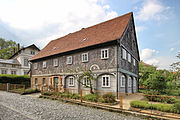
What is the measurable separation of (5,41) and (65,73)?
4597cm

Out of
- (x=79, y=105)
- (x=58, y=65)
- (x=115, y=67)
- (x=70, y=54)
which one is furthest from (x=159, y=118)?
(x=58, y=65)

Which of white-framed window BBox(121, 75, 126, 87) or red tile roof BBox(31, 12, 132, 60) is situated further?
red tile roof BBox(31, 12, 132, 60)

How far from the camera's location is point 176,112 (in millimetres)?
7227

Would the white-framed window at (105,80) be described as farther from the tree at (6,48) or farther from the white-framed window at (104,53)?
the tree at (6,48)

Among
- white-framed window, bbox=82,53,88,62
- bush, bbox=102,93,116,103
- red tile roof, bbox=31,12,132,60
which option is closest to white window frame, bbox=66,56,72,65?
red tile roof, bbox=31,12,132,60

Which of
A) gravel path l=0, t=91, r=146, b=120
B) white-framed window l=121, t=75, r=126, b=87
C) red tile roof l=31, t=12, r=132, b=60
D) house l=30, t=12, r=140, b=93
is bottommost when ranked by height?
gravel path l=0, t=91, r=146, b=120

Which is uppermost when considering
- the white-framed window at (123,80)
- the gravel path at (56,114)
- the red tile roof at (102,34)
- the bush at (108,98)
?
the red tile roof at (102,34)

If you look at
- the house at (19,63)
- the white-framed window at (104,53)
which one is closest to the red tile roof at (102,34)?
the white-framed window at (104,53)

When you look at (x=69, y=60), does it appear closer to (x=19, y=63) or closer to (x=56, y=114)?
(x=56, y=114)

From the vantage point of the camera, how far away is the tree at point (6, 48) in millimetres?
49356

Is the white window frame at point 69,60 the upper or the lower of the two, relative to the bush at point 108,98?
upper

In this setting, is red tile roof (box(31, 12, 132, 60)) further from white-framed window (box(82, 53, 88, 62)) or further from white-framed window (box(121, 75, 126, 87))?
white-framed window (box(121, 75, 126, 87))

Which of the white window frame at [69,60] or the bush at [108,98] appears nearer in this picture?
the bush at [108,98]

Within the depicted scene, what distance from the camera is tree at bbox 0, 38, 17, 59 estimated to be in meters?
49.4
